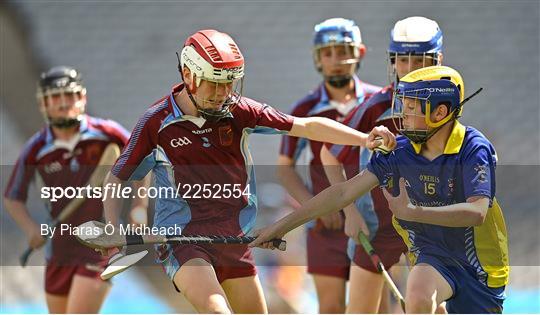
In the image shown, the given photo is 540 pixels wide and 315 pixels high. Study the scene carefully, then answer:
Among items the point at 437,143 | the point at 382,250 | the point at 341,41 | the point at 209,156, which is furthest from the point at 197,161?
the point at 341,41

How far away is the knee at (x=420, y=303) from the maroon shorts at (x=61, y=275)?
2.17m

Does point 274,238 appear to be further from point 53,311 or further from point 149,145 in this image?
point 53,311

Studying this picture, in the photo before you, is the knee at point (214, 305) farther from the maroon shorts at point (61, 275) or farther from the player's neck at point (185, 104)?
the maroon shorts at point (61, 275)

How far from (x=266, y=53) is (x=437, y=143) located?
7.76 metres

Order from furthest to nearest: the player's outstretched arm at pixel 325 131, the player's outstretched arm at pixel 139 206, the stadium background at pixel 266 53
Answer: the stadium background at pixel 266 53
the player's outstretched arm at pixel 139 206
the player's outstretched arm at pixel 325 131

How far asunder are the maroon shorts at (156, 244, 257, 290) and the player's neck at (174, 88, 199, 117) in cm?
49

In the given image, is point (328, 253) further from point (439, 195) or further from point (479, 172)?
point (479, 172)

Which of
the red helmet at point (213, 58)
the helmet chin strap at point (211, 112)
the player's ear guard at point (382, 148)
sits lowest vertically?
the player's ear guard at point (382, 148)

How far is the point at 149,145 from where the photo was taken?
4.22 m

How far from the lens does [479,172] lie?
3883 millimetres

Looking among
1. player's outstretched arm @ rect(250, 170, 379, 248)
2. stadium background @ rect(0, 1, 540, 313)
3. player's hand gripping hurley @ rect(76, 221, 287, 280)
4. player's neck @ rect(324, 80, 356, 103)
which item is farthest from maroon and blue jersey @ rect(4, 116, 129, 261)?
stadium background @ rect(0, 1, 540, 313)

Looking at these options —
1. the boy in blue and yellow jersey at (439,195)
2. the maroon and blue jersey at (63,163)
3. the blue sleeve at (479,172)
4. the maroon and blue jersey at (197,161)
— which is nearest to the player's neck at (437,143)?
the boy in blue and yellow jersey at (439,195)

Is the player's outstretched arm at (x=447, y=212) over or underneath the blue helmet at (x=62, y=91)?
underneath

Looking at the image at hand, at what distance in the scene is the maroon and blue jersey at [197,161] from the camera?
→ 13.8 ft
